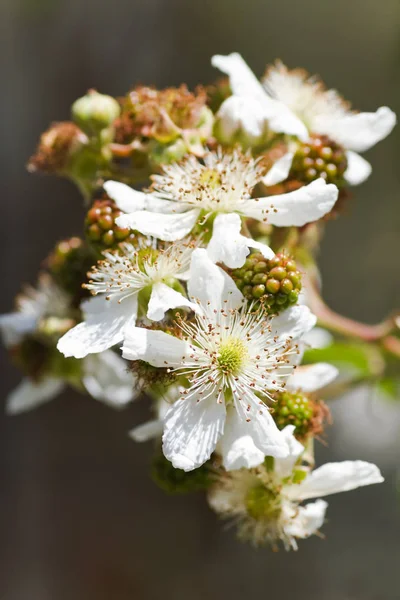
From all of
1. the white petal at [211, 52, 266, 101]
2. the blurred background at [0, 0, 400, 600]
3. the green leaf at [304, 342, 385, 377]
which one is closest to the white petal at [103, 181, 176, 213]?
the white petal at [211, 52, 266, 101]

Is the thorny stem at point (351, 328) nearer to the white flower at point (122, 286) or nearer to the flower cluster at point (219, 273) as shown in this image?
the flower cluster at point (219, 273)

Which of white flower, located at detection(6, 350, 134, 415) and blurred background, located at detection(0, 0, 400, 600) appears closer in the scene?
white flower, located at detection(6, 350, 134, 415)

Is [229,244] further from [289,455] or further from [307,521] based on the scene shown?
[307,521]

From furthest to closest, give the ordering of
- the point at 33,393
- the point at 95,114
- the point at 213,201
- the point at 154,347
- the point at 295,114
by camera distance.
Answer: the point at 33,393 → the point at 295,114 → the point at 95,114 → the point at 213,201 → the point at 154,347

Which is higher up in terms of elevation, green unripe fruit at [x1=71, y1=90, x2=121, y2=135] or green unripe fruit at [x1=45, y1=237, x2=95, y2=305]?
green unripe fruit at [x1=71, y1=90, x2=121, y2=135]

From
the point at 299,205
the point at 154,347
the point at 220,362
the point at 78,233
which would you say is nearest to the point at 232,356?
the point at 220,362

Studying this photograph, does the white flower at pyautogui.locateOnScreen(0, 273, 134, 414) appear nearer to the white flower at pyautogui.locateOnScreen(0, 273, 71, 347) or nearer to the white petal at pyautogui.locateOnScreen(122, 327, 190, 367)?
the white flower at pyautogui.locateOnScreen(0, 273, 71, 347)
